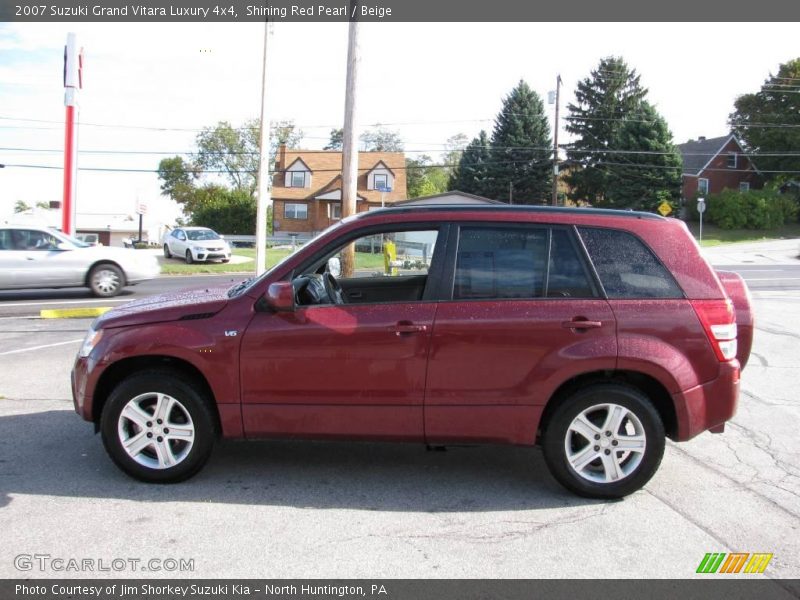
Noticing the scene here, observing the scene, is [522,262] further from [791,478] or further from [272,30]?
[272,30]

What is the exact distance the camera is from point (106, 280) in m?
16.1

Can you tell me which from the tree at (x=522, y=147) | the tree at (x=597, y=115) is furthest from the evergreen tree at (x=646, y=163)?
the tree at (x=522, y=147)

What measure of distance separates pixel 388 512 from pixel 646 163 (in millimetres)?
52419

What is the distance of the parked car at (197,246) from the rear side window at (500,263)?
27810 mm

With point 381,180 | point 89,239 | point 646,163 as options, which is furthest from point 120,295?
point 646,163

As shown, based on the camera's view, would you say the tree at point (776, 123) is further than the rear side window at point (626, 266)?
Yes

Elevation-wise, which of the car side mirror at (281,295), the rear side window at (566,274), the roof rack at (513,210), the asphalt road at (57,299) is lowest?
the asphalt road at (57,299)

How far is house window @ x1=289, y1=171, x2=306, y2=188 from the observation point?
58938mm

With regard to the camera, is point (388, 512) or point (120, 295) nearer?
point (388, 512)

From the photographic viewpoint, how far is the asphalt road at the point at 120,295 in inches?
572

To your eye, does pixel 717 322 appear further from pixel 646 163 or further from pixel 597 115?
pixel 597 115
